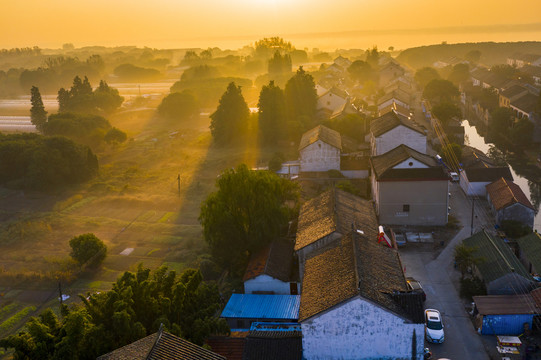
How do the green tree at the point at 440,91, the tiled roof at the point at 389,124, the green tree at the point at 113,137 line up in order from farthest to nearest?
the green tree at the point at 440,91
the green tree at the point at 113,137
the tiled roof at the point at 389,124

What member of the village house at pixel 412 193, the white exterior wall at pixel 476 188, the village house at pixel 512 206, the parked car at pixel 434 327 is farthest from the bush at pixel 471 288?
the white exterior wall at pixel 476 188

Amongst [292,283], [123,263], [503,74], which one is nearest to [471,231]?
[292,283]

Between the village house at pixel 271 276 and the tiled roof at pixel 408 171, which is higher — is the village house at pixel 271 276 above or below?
below

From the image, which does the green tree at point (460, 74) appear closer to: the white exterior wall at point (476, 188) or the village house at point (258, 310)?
the white exterior wall at point (476, 188)

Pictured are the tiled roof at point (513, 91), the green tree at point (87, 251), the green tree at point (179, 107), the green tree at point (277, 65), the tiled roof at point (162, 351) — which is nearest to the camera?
the tiled roof at point (162, 351)

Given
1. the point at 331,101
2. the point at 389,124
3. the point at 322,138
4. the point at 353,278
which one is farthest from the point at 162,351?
the point at 331,101

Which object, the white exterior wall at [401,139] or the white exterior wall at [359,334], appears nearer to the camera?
the white exterior wall at [359,334]

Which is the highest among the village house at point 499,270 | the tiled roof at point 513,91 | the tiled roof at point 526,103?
the tiled roof at point 513,91

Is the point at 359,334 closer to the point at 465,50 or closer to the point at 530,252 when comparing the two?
the point at 530,252

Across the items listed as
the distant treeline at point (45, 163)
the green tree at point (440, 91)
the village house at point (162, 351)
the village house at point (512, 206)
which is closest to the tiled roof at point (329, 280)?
the village house at point (162, 351)
